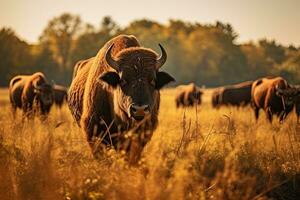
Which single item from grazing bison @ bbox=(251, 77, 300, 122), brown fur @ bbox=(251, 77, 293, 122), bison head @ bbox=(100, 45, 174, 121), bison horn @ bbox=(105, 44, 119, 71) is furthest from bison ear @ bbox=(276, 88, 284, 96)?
bison horn @ bbox=(105, 44, 119, 71)

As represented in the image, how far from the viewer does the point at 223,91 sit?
29.0 m

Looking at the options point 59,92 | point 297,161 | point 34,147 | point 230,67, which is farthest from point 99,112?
point 230,67

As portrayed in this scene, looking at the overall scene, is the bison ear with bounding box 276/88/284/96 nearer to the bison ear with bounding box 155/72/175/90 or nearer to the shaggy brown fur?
the bison ear with bounding box 155/72/175/90

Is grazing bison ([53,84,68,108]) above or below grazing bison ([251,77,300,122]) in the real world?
below

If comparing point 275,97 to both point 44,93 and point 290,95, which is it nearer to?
point 290,95

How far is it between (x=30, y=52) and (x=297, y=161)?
48.7m

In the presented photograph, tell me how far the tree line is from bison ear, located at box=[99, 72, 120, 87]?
41.8 meters

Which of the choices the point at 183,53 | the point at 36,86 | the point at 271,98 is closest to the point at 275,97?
the point at 271,98

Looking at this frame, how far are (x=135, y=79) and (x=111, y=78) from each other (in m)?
0.43

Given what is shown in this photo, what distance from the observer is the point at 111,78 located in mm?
5906

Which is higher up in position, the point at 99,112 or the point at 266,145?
the point at 99,112

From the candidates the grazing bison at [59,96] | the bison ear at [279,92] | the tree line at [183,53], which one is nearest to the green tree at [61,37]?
the tree line at [183,53]

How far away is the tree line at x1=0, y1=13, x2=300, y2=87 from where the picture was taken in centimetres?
5356

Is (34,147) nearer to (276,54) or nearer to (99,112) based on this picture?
(99,112)
